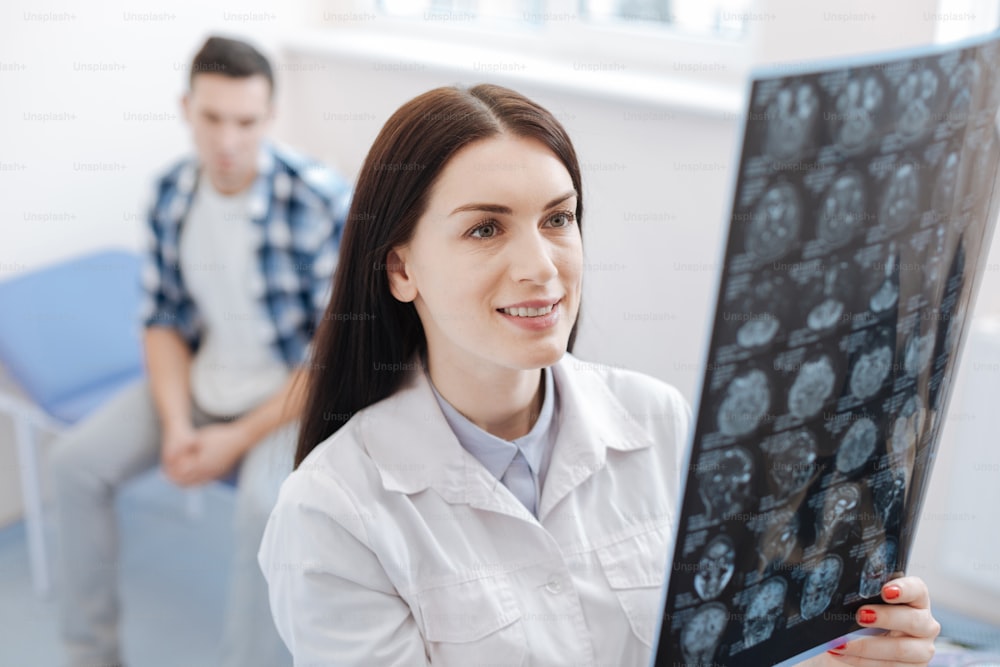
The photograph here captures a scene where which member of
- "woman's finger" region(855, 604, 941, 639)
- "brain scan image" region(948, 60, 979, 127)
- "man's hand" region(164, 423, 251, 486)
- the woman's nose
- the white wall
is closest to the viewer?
"brain scan image" region(948, 60, 979, 127)

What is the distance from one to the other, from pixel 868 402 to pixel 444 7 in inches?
118

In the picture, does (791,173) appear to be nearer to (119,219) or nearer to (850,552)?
(850,552)

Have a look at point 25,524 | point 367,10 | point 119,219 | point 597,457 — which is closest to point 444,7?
point 367,10

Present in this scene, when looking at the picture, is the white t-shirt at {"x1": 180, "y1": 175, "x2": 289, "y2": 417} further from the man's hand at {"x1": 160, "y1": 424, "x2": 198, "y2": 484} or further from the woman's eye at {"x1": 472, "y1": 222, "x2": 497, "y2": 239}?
the woman's eye at {"x1": 472, "y1": 222, "x2": 497, "y2": 239}

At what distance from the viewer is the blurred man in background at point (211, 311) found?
2.41 m

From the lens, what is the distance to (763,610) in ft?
3.09

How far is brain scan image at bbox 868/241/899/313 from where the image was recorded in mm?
846

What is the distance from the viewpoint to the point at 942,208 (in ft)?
2.83

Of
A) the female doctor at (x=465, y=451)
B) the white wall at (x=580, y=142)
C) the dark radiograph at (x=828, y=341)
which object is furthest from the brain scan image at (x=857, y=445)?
the white wall at (x=580, y=142)

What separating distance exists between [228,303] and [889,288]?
186 cm

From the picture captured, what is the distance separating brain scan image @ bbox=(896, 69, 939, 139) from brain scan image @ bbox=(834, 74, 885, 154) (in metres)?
0.03

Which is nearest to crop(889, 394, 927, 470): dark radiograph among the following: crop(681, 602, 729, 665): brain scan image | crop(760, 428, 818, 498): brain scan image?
crop(760, 428, 818, 498): brain scan image

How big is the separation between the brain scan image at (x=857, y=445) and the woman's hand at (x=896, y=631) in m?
0.18

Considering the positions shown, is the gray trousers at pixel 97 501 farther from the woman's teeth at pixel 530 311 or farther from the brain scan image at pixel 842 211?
the brain scan image at pixel 842 211
